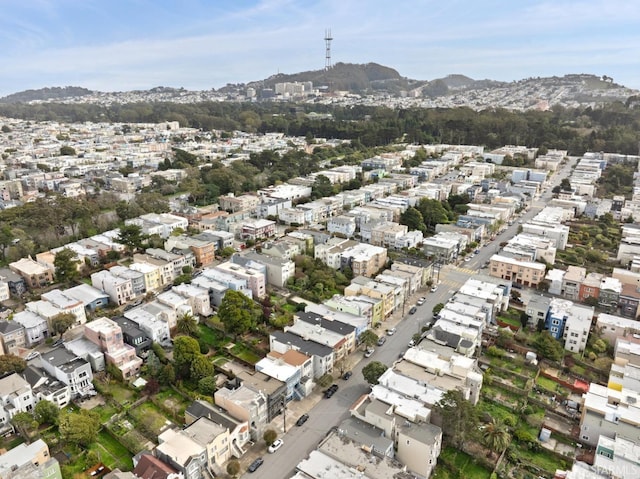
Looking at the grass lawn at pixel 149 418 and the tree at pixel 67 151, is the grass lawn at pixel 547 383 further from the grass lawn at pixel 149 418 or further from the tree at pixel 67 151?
the tree at pixel 67 151

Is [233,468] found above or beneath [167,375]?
beneath

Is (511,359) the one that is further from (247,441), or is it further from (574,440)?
(247,441)

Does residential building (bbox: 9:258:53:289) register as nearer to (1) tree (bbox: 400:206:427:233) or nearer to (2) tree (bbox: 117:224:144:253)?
(2) tree (bbox: 117:224:144:253)

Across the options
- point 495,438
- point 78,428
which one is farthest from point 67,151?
point 495,438

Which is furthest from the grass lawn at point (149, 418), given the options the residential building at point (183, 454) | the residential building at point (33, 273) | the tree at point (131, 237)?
the tree at point (131, 237)

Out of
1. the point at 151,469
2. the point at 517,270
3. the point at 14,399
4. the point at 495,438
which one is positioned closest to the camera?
the point at 151,469

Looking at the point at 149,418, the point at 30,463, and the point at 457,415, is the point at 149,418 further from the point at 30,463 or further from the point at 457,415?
the point at 457,415
